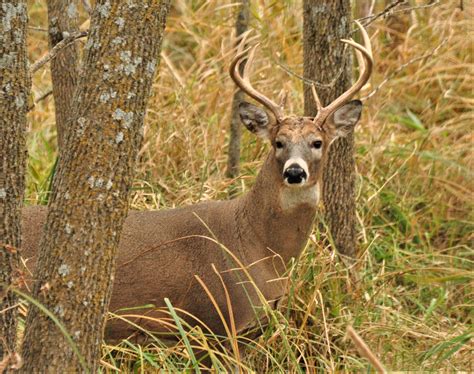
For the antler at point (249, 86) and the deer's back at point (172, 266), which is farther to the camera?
the antler at point (249, 86)

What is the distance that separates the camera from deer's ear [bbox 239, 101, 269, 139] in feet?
18.1

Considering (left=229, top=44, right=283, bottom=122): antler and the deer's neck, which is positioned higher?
(left=229, top=44, right=283, bottom=122): antler

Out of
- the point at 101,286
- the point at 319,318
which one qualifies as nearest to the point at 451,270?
the point at 319,318

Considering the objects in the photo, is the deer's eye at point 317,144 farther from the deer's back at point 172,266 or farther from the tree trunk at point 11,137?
the tree trunk at point 11,137

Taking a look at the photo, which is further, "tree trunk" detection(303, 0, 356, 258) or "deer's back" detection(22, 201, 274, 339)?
"tree trunk" detection(303, 0, 356, 258)

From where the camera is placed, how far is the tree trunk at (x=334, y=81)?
5.40m

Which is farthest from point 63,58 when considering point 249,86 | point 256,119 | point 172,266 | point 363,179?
point 363,179

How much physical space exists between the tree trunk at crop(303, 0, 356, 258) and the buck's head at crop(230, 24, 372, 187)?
0.55ft

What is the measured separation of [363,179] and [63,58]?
2545 millimetres

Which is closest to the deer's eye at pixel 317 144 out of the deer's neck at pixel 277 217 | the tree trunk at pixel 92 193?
the deer's neck at pixel 277 217

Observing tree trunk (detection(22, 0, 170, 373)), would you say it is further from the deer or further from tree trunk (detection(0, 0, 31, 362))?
the deer

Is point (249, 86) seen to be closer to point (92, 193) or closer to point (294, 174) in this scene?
point (294, 174)

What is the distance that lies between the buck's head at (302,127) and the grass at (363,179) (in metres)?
0.58

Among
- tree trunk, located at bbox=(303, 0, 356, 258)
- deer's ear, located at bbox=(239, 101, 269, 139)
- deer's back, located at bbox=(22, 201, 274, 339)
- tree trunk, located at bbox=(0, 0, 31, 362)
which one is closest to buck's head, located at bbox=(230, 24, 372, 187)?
deer's ear, located at bbox=(239, 101, 269, 139)
